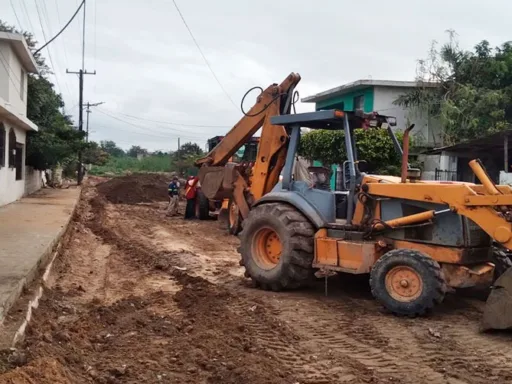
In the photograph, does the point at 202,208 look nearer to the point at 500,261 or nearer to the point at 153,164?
the point at 500,261

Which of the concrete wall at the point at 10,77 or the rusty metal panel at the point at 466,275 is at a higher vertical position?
the concrete wall at the point at 10,77

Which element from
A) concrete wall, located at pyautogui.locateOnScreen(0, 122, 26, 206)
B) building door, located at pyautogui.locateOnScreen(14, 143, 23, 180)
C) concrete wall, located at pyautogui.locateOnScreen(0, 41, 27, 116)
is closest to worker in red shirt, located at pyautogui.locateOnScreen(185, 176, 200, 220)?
concrete wall, located at pyautogui.locateOnScreen(0, 122, 26, 206)

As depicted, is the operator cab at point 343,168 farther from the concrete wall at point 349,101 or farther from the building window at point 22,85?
the building window at point 22,85

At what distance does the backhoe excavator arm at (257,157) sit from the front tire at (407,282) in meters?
2.68

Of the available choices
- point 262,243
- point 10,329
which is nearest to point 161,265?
point 262,243

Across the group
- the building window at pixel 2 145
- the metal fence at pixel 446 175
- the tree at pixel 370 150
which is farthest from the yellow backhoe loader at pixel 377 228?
the building window at pixel 2 145

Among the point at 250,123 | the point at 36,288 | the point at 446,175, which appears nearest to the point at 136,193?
the point at 446,175

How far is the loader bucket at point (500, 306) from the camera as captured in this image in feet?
19.1

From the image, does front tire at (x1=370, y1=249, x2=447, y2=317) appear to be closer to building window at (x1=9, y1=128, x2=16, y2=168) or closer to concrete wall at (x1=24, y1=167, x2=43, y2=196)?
building window at (x1=9, y1=128, x2=16, y2=168)

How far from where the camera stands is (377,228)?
7344 millimetres

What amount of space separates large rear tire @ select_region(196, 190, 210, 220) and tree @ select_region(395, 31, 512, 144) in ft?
29.1

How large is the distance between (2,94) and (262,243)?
15.0m

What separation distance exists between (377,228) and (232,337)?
2.46 m

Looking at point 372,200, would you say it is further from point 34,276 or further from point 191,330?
point 34,276
